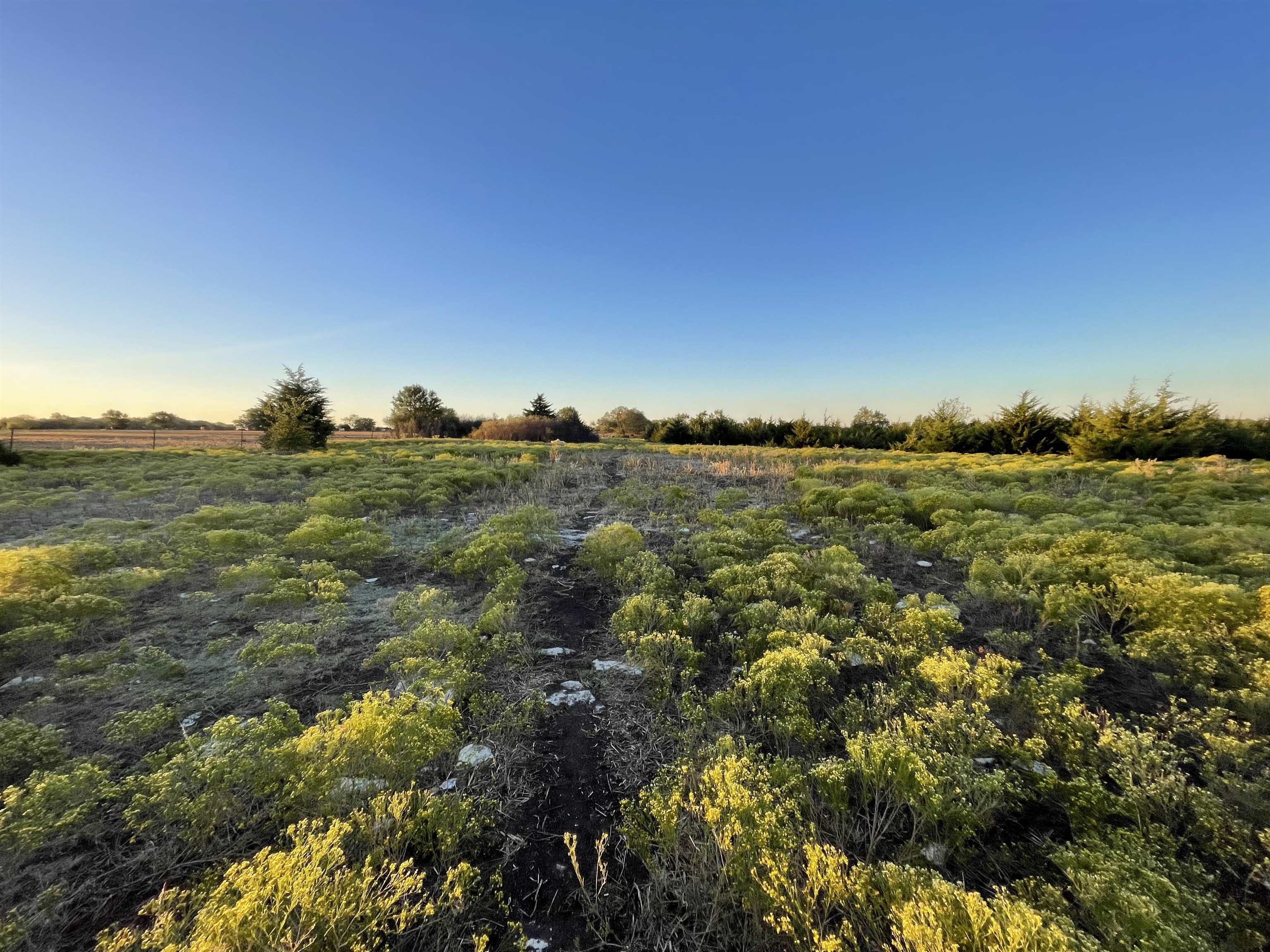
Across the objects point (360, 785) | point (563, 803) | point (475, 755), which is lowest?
point (563, 803)

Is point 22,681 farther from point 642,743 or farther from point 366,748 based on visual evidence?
point 642,743

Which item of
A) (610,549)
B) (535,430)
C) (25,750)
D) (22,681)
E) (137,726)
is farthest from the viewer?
(535,430)

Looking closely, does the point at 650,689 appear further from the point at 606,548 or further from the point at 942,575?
the point at 942,575

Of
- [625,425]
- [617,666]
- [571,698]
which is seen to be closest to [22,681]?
[571,698]

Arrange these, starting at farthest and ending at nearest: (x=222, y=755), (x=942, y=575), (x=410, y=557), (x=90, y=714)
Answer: (x=410, y=557) → (x=942, y=575) → (x=90, y=714) → (x=222, y=755)

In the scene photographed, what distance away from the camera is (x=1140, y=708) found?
343 centimetres

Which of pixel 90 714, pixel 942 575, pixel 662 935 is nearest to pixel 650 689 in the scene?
pixel 662 935

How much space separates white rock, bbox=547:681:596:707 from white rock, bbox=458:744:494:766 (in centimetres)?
70

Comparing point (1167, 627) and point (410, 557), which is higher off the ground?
point (1167, 627)

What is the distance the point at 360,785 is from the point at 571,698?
5.31 feet

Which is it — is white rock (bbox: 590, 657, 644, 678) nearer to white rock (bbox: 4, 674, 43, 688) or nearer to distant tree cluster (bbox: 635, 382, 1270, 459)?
white rock (bbox: 4, 674, 43, 688)

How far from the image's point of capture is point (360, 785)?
8.74 ft

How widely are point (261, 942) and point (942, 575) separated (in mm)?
7489

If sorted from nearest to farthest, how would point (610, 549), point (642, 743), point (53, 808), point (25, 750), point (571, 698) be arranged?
1. point (53, 808)
2. point (25, 750)
3. point (642, 743)
4. point (571, 698)
5. point (610, 549)
